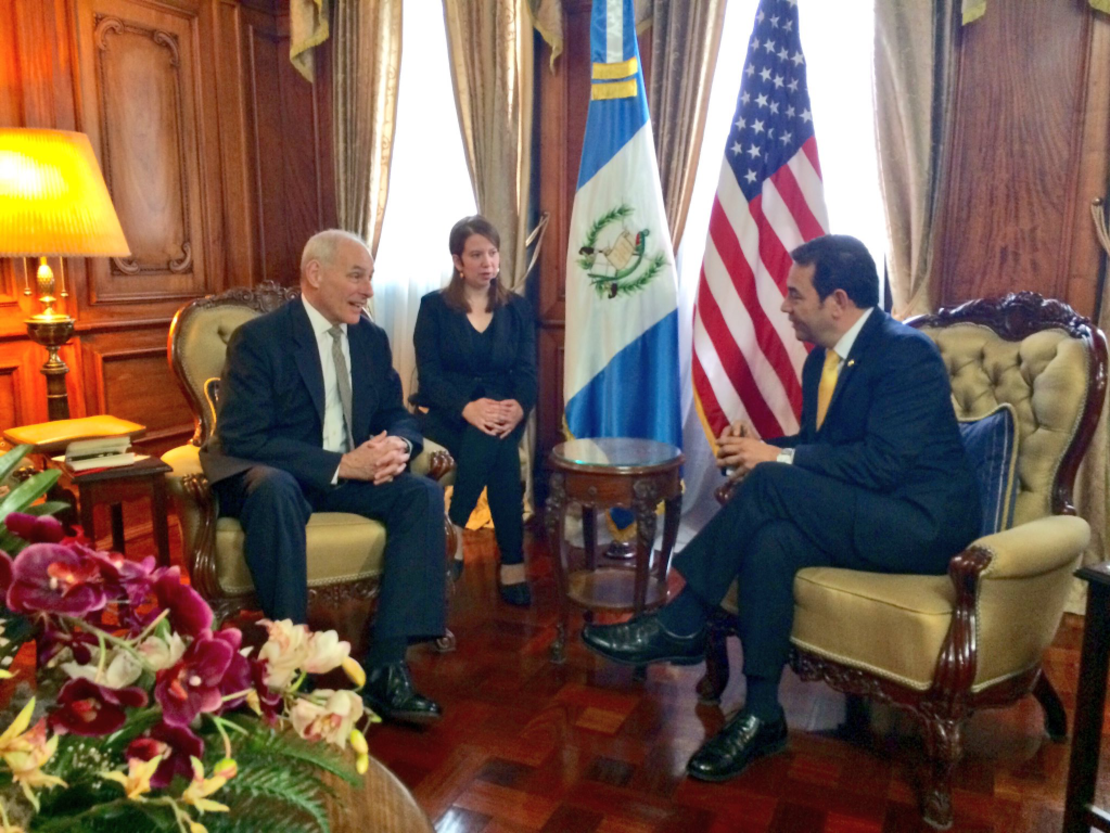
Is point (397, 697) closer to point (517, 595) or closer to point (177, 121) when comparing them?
point (517, 595)

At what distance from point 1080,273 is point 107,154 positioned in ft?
11.6

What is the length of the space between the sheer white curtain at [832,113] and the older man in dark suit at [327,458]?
1451 mm

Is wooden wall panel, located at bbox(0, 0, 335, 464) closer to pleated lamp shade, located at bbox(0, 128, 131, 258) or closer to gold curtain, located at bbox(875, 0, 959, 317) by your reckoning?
pleated lamp shade, located at bbox(0, 128, 131, 258)

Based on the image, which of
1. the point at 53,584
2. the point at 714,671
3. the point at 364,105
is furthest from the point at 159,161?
the point at 53,584

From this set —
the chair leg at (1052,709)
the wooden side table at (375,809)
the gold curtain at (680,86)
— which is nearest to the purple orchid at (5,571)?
the wooden side table at (375,809)

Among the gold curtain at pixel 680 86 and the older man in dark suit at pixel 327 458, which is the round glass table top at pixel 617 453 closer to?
the older man in dark suit at pixel 327 458

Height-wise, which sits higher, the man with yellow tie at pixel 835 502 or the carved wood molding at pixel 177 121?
the carved wood molding at pixel 177 121

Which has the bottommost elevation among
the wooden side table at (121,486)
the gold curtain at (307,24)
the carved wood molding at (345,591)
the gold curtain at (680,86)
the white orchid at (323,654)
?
the carved wood molding at (345,591)

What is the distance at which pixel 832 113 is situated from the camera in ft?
10.9

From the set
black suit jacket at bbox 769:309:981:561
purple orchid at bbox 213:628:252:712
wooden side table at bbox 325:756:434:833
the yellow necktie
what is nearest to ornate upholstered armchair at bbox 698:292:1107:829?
black suit jacket at bbox 769:309:981:561

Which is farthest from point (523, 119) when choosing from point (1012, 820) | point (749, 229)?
point (1012, 820)

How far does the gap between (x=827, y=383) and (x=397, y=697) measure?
1.32m

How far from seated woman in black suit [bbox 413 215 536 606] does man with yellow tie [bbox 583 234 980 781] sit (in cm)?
89

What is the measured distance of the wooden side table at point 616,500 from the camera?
247 cm
